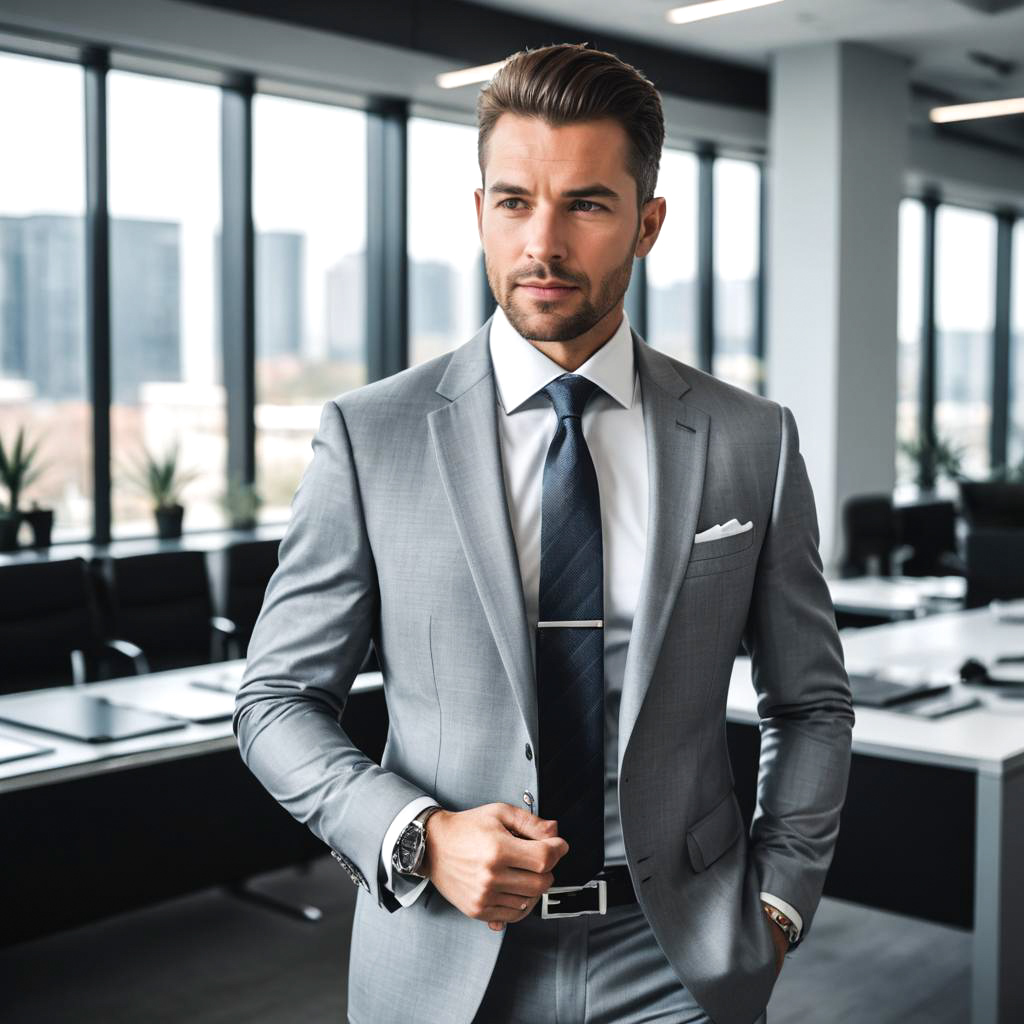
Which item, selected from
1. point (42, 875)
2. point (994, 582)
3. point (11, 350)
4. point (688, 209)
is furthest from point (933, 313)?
point (42, 875)

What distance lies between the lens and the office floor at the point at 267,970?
10.3 feet

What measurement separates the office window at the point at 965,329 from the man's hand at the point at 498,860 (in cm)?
978

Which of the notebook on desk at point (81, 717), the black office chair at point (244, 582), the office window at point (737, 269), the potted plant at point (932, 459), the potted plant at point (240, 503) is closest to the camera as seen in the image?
the notebook on desk at point (81, 717)

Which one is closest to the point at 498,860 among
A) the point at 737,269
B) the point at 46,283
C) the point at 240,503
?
the point at 46,283

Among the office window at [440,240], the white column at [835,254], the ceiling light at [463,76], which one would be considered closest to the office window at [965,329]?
the white column at [835,254]

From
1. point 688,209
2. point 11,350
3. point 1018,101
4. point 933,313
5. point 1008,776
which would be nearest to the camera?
point 1008,776

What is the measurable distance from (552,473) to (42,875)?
231 centimetres

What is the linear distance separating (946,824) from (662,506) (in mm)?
1811

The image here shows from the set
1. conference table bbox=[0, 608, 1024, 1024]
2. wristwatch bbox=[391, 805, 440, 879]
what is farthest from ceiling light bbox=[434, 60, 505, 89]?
wristwatch bbox=[391, 805, 440, 879]

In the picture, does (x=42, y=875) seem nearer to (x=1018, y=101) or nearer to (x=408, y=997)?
(x=408, y=997)

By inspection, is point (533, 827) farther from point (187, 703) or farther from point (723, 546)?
point (187, 703)

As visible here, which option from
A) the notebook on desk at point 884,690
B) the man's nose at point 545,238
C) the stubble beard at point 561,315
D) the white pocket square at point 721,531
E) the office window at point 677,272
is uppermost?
the office window at point 677,272

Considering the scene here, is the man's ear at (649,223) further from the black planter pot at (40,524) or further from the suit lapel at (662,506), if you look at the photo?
the black planter pot at (40,524)

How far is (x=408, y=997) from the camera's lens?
1211mm
